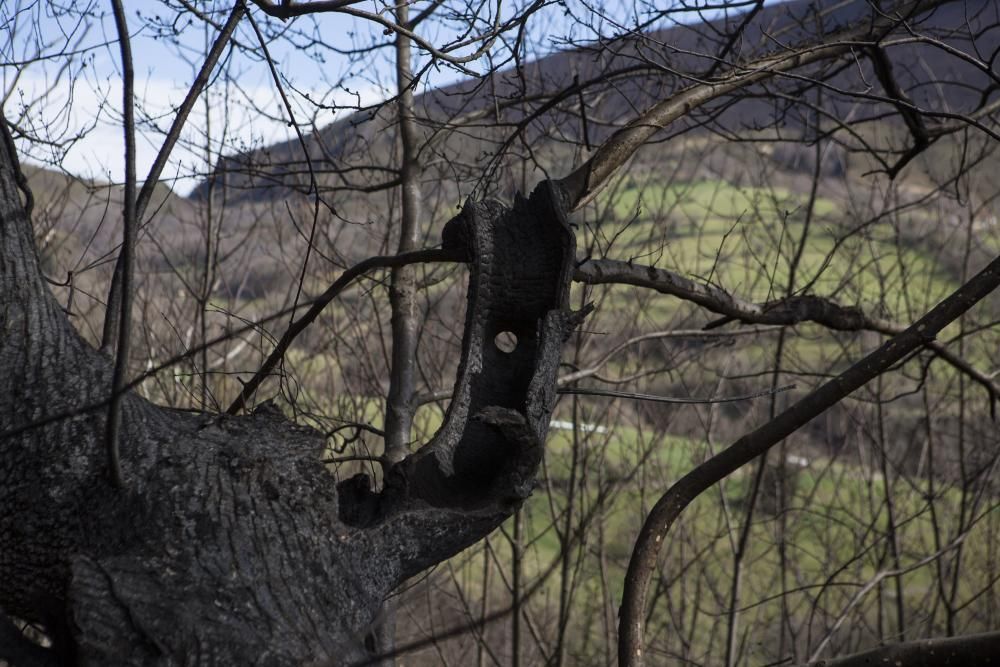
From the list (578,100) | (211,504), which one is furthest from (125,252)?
(578,100)

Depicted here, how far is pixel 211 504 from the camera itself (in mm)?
1958

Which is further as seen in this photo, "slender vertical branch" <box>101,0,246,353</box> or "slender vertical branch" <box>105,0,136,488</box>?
"slender vertical branch" <box>101,0,246,353</box>

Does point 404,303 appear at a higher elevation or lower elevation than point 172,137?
higher

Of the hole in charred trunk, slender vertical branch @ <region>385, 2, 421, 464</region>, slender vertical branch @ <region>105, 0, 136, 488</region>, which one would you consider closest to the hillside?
slender vertical branch @ <region>385, 2, 421, 464</region>

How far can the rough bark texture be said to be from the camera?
5.88ft

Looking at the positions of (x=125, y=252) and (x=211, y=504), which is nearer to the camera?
(x=125, y=252)

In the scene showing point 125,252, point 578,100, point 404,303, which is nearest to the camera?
point 125,252

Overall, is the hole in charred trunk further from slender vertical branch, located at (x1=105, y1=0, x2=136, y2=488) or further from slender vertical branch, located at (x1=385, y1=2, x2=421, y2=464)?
slender vertical branch, located at (x1=385, y1=2, x2=421, y2=464)

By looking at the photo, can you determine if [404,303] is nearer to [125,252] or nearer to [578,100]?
[578,100]

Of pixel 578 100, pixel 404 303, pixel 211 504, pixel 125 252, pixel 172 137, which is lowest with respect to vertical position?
pixel 211 504

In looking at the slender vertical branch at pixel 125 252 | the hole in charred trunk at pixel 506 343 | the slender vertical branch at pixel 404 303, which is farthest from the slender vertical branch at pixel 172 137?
the slender vertical branch at pixel 404 303

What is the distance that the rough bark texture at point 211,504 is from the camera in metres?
1.79

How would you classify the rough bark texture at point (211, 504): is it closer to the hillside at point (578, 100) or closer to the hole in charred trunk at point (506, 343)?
the hole in charred trunk at point (506, 343)

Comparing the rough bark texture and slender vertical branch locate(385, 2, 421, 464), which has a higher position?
slender vertical branch locate(385, 2, 421, 464)
